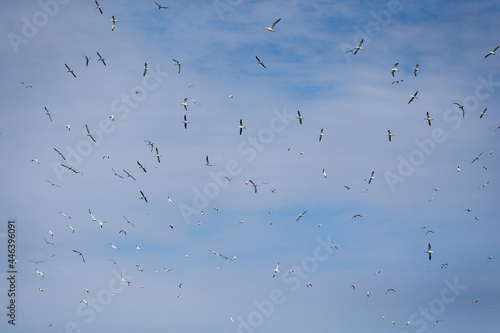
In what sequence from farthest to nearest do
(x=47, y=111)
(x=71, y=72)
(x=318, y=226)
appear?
(x=318, y=226), (x=71, y=72), (x=47, y=111)

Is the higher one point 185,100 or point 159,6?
point 159,6

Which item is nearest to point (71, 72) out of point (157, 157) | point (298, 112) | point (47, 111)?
point (47, 111)

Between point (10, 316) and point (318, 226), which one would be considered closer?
point (10, 316)

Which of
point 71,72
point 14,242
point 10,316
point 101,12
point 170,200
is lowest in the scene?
point 170,200

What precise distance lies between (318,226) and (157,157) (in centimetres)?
3120

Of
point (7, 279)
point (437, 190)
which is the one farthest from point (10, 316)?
point (437, 190)

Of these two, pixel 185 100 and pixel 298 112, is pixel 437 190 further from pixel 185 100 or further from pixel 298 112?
pixel 185 100

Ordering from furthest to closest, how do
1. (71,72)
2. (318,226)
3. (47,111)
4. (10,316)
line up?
1. (318,226)
2. (71,72)
3. (47,111)
4. (10,316)

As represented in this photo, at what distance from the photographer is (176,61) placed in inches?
4301

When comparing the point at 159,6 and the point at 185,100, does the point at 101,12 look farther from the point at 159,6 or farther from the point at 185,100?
the point at 185,100

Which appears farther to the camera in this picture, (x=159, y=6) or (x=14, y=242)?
(x=159, y=6)

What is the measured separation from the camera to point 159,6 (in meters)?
98.6

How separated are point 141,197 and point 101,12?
105ft

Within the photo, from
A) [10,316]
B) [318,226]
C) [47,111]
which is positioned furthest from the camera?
[318,226]
